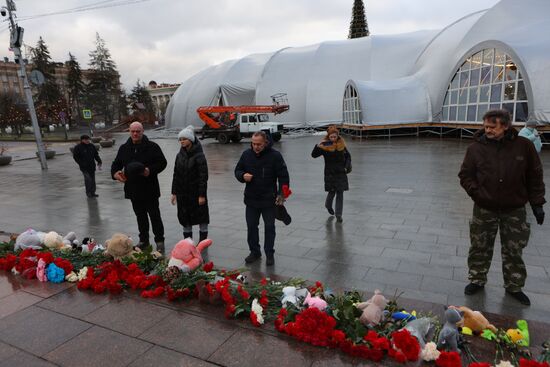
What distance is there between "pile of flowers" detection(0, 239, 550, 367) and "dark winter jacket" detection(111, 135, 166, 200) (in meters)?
1.16

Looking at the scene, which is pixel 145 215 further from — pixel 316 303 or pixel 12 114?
pixel 12 114

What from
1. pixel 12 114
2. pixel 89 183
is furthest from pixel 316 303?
pixel 12 114

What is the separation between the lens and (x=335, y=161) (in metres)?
6.55

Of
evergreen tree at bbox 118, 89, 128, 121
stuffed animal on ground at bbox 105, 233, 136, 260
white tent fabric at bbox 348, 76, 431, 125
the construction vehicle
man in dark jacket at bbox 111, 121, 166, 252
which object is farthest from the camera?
evergreen tree at bbox 118, 89, 128, 121

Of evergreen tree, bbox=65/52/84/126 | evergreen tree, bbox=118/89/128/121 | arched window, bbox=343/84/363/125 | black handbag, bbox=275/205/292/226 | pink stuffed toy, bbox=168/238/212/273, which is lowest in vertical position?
pink stuffed toy, bbox=168/238/212/273

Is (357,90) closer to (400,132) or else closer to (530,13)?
(400,132)

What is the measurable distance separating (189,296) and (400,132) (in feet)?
77.4

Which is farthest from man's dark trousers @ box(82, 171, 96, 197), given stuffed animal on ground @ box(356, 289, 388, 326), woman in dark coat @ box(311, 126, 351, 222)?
stuffed animal on ground @ box(356, 289, 388, 326)

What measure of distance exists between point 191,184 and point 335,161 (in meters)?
2.73

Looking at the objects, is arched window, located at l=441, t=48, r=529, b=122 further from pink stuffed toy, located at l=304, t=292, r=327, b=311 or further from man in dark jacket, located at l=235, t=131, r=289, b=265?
pink stuffed toy, located at l=304, t=292, r=327, b=311

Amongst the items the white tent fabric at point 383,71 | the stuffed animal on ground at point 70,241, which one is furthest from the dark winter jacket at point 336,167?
the white tent fabric at point 383,71

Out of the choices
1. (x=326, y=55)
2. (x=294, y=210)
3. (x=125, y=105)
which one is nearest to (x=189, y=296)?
(x=294, y=210)

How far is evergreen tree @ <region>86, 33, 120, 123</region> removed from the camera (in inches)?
2525

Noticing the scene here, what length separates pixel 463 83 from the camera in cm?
2184
